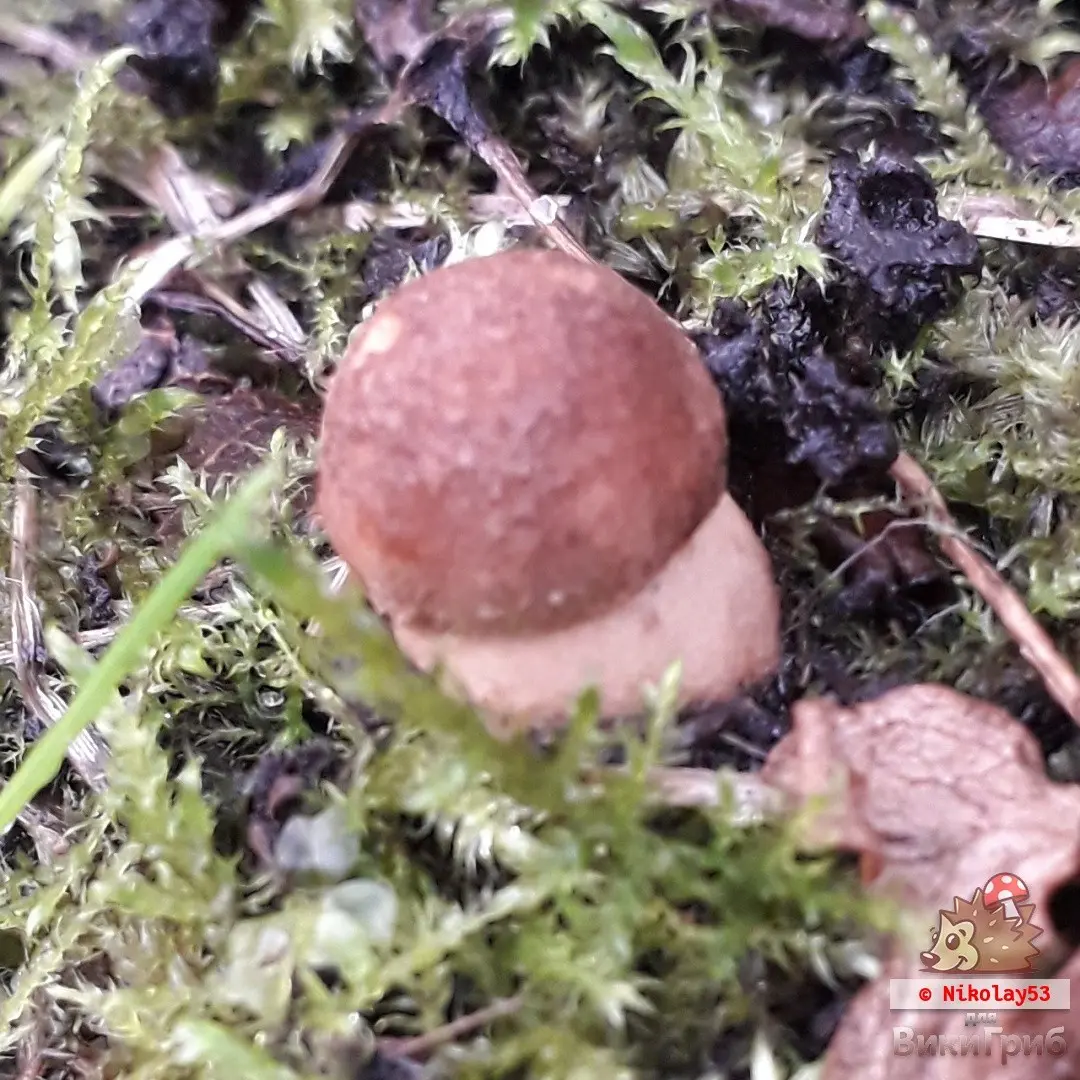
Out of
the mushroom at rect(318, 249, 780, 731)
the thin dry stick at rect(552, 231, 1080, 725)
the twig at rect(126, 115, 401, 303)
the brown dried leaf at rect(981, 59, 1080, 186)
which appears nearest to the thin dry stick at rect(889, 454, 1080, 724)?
the thin dry stick at rect(552, 231, 1080, 725)

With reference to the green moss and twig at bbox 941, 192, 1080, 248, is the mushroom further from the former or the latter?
twig at bbox 941, 192, 1080, 248

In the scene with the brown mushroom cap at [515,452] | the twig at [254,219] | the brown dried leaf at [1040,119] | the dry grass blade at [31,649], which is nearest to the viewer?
the brown mushroom cap at [515,452]

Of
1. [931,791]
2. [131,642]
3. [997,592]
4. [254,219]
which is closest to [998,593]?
[997,592]

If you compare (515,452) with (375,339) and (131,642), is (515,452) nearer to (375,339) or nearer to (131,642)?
(375,339)

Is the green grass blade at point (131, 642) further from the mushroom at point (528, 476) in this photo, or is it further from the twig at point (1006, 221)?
the twig at point (1006, 221)

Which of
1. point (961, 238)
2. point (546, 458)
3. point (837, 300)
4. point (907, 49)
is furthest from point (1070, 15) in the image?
point (546, 458)

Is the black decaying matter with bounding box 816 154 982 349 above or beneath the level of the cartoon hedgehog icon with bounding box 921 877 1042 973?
above

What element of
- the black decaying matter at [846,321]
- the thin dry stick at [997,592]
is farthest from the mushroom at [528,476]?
the thin dry stick at [997,592]
